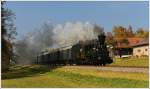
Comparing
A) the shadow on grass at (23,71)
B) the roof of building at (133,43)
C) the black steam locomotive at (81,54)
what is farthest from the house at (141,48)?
→ the shadow on grass at (23,71)

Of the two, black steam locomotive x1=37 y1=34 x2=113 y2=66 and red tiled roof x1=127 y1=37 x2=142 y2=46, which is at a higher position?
red tiled roof x1=127 y1=37 x2=142 y2=46

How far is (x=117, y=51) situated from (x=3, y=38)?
426 cm

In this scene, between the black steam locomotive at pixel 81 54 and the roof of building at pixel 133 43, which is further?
the black steam locomotive at pixel 81 54

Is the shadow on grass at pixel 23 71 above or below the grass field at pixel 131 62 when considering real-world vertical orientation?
below

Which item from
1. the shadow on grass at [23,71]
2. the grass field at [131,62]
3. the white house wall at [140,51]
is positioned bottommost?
the shadow on grass at [23,71]

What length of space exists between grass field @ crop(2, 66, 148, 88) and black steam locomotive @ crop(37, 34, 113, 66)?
67.0 inches

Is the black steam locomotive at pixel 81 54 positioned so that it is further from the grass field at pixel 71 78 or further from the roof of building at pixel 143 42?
the roof of building at pixel 143 42

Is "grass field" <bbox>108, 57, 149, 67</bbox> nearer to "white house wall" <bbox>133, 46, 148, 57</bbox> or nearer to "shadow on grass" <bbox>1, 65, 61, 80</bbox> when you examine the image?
"white house wall" <bbox>133, 46, 148, 57</bbox>

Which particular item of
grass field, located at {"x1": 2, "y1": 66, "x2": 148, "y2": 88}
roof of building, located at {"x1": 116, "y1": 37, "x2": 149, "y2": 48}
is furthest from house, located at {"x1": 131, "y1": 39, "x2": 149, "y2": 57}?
grass field, located at {"x1": 2, "y1": 66, "x2": 148, "y2": 88}

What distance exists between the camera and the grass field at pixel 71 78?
13898 mm

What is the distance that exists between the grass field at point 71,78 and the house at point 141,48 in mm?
922

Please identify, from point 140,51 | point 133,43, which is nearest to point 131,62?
point 133,43

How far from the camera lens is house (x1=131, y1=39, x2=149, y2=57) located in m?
14.6

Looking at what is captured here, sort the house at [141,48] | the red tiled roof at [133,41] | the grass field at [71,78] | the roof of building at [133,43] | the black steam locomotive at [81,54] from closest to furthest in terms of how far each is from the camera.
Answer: the grass field at [71,78] → the house at [141,48] → the roof of building at [133,43] → the red tiled roof at [133,41] → the black steam locomotive at [81,54]
